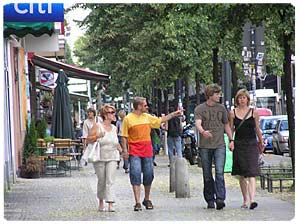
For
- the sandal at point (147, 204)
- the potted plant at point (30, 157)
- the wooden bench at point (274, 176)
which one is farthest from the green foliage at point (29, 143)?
the sandal at point (147, 204)

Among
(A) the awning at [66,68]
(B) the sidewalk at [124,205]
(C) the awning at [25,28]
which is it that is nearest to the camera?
(B) the sidewalk at [124,205]

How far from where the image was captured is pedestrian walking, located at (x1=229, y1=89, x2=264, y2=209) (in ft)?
44.3

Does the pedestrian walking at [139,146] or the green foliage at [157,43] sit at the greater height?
the green foliage at [157,43]

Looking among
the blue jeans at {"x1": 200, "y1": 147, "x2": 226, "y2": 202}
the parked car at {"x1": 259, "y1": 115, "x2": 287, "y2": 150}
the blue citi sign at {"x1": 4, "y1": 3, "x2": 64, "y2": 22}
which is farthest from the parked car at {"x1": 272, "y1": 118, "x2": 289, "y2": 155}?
the blue citi sign at {"x1": 4, "y1": 3, "x2": 64, "y2": 22}

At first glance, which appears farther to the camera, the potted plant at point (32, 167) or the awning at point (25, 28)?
the potted plant at point (32, 167)

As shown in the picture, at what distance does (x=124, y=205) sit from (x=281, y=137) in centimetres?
2048

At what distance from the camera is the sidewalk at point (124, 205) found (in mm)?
12641

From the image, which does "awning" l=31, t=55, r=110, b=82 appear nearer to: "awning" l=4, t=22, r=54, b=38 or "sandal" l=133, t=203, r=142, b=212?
"awning" l=4, t=22, r=54, b=38

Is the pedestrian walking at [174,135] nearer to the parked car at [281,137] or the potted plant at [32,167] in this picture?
the potted plant at [32,167]

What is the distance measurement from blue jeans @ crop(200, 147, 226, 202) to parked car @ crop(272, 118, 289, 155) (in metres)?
19.9

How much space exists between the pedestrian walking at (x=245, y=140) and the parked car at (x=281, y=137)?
20.0 meters

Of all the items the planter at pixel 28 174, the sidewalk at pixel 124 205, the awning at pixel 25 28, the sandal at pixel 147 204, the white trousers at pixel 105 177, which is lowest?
the sidewalk at pixel 124 205

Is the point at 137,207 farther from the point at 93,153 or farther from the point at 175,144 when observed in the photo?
the point at 175,144
